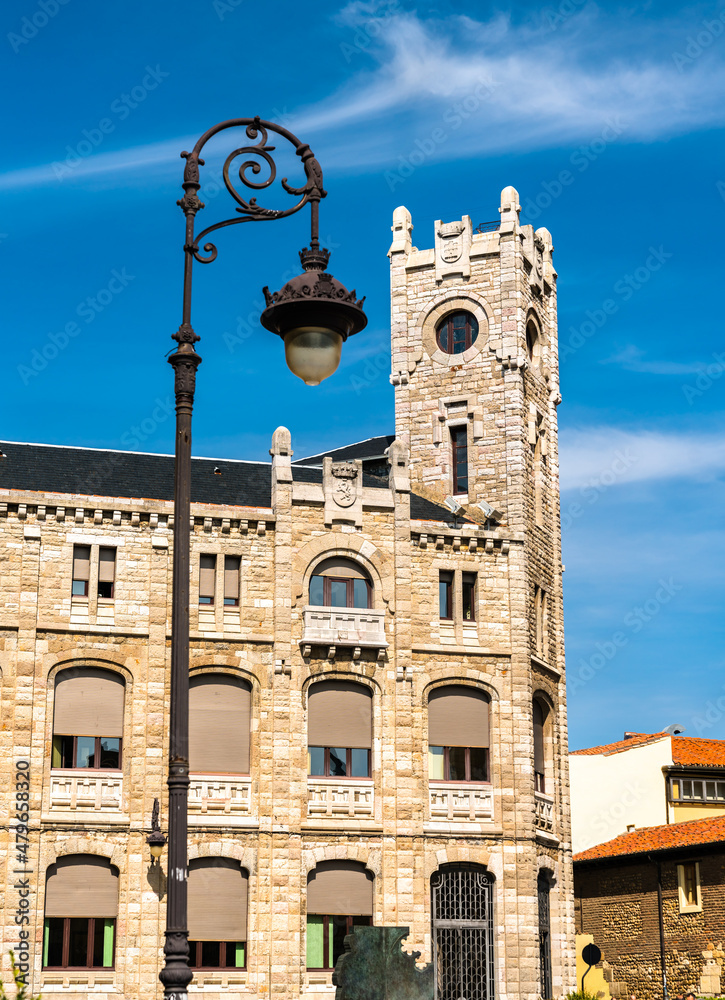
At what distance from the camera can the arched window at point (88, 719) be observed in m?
38.0

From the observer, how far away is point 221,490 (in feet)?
142

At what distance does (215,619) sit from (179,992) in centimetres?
2758

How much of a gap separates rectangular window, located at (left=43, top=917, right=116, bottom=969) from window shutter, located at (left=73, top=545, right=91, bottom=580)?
9.19 metres

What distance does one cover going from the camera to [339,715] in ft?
132

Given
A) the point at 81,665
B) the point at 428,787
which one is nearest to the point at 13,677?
the point at 81,665

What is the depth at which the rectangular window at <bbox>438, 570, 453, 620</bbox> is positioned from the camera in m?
42.1

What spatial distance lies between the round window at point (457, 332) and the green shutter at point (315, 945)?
18726 millimetres

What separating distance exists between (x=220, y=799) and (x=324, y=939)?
4.79 metres

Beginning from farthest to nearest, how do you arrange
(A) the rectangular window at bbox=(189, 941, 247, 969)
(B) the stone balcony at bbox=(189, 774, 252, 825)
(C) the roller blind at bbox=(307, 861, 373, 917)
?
(C) the roller blind at bbox=(307, 861, 373, 917) → (B) the stone balcony at bbox=(189, 774, 252, 825) → (A) the rectangular window at bbox=(189, 941, 247, 969)

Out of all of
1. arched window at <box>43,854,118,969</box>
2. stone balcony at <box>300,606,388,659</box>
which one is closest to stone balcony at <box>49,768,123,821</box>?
arched window at <box>43,854,118,969</box>

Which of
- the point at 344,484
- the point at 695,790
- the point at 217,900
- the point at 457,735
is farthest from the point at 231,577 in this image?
the point at 695,790

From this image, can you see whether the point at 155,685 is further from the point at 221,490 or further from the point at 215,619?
the point at 221,490

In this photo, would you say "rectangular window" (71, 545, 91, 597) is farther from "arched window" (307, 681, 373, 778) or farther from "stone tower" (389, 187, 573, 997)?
"stone tower" (389, 187, 573, 997)

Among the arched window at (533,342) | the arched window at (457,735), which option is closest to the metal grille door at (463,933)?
the arched window at (457,735)
